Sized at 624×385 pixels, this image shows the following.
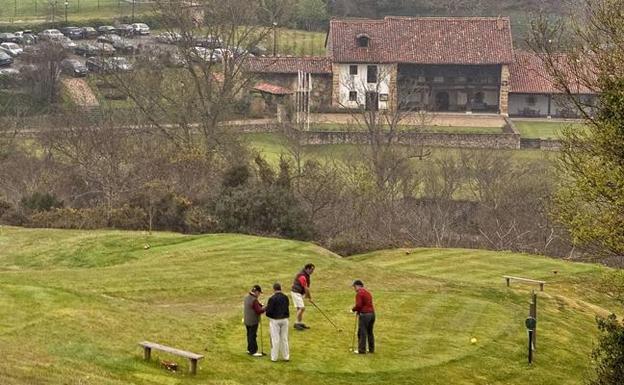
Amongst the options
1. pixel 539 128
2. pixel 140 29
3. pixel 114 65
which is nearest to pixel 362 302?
pixel 114 65

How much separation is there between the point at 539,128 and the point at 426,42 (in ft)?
47.0

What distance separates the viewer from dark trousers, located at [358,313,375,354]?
19016mm

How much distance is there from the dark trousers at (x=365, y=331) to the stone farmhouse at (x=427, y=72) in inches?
2511

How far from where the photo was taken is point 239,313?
22.0m

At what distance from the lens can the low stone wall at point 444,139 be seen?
6762 centimetres

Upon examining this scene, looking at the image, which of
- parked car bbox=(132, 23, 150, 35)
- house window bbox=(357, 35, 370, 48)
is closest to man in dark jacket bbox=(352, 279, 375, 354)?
house window bbox=(357, 35, 370, 48)

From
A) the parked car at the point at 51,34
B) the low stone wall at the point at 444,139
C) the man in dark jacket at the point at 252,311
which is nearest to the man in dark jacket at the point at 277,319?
the man in dark jacket at the point at 252,311

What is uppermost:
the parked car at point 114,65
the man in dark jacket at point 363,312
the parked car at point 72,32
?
the parked car at point 72,32

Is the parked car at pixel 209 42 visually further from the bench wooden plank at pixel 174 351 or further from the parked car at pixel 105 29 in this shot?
the bench wooden plank at pixel 174 351

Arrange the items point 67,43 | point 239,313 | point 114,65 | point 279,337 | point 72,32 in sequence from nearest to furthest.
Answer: point 279,337, point 239,313, point 114,65, point 67,43, point 72,32

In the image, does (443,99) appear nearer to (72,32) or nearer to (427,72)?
(427,72)

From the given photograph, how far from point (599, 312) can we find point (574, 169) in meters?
8.40

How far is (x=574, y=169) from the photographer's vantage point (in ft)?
67.7

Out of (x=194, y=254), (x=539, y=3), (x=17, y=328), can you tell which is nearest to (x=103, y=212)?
(x=194, y=254)
